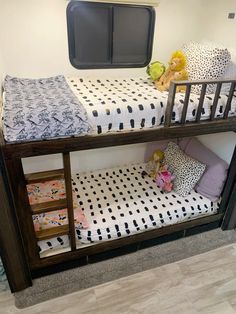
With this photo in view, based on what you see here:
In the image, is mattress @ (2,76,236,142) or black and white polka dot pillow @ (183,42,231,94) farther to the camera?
black and white polka dot pillow @ (183,42,231,94)

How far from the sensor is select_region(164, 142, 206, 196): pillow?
6.92 ft

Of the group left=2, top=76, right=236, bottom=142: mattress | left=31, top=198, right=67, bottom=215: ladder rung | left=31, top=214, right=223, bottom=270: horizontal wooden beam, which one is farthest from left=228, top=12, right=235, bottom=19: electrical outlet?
left=31, top=198, right=67, bottom=215: ladder rung

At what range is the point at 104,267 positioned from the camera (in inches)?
71.9

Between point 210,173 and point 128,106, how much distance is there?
1145 millimetres

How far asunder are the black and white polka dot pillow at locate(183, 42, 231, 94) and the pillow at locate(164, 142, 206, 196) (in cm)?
73

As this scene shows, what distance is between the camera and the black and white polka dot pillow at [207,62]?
157 centimetres

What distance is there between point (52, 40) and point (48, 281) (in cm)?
185

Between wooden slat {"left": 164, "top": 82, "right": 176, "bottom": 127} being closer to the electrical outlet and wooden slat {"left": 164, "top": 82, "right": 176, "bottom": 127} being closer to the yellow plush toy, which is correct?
the yellow plush toy

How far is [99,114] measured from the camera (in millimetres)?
1301

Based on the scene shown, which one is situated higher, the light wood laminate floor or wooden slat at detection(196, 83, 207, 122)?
wooden slat at detection(196, 83, 207, 122)

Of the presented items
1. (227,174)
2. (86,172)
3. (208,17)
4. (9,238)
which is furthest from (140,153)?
(9,238)

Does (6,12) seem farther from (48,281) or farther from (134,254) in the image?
(134,254)

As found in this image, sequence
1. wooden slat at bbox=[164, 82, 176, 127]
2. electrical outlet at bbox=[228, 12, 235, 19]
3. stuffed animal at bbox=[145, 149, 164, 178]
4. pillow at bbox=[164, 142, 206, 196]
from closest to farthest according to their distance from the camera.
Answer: wooden slat at bbox=[164, 82, 176, 127], electrical outlet at bbox=[228, 12, 235, 19], pillow at bbox=[164, 142, 206, 196], stuffed animal at bbox=[145, 149, 164, 178]

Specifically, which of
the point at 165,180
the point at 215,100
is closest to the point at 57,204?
the point at 165,180
